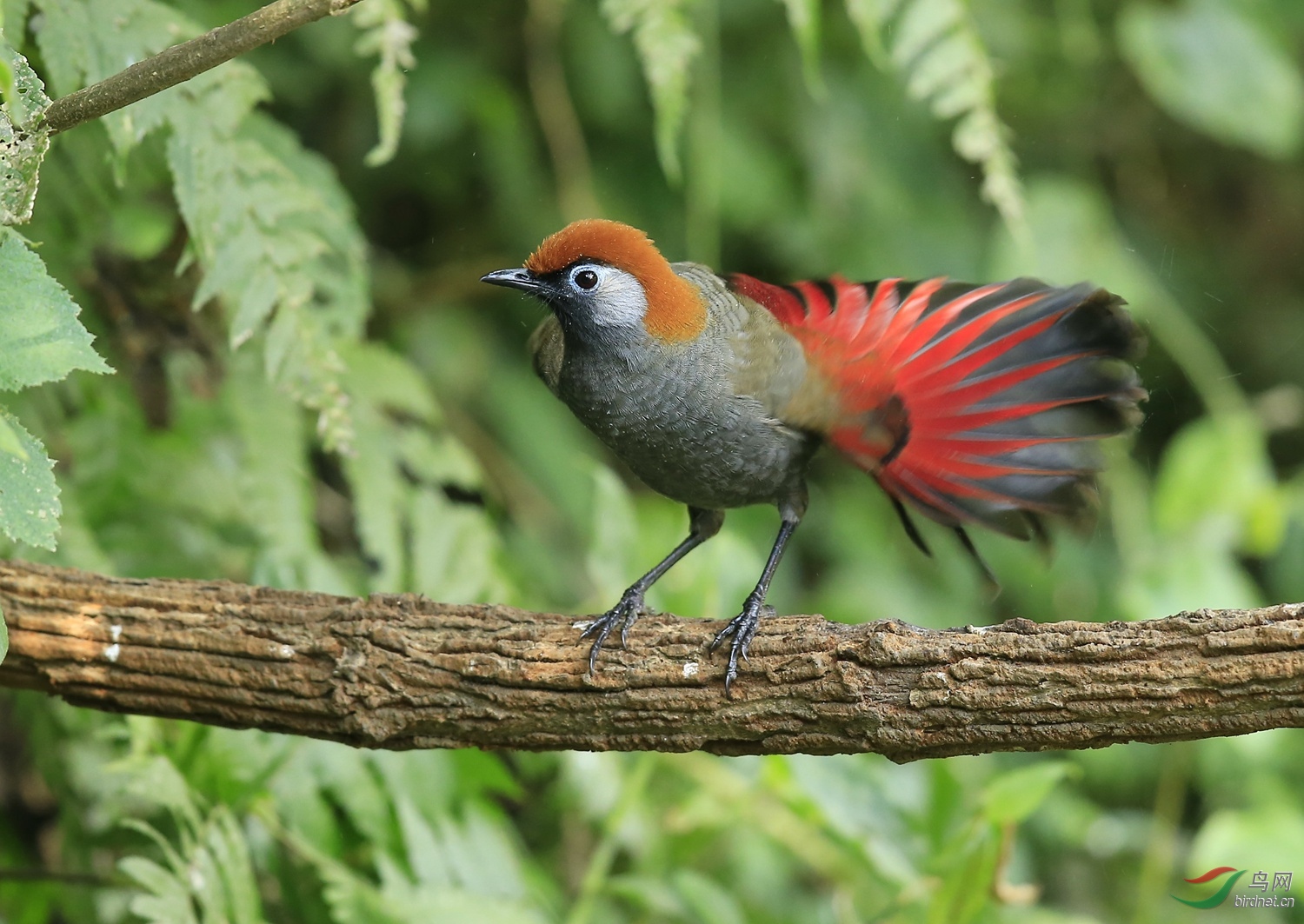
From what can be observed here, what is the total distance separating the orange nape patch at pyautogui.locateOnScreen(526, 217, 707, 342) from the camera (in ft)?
8.73

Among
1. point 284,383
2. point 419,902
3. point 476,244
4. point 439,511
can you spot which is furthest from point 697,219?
point 419,902

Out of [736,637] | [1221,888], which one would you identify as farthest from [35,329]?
[1221,888]

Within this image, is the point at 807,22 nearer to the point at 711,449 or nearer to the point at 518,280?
the point at 518,280

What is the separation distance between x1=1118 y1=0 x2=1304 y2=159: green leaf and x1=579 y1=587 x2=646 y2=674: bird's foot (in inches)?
120

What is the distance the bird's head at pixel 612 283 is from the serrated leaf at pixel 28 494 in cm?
130

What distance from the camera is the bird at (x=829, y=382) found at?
231 cm

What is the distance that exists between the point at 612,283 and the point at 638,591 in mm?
641

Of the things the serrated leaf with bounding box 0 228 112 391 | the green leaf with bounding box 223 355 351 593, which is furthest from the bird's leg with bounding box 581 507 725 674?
the serrated leaf with bounding box 0 228 112 391

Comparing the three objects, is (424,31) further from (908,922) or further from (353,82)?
(908,922)

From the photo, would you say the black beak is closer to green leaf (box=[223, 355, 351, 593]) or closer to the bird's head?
the bird's head

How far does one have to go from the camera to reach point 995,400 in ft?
7.70

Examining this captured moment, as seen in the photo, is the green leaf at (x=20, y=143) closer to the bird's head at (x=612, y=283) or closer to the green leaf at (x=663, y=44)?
the bird's head at (x=612, y=283)

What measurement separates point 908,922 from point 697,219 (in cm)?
243

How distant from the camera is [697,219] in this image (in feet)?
14.6
